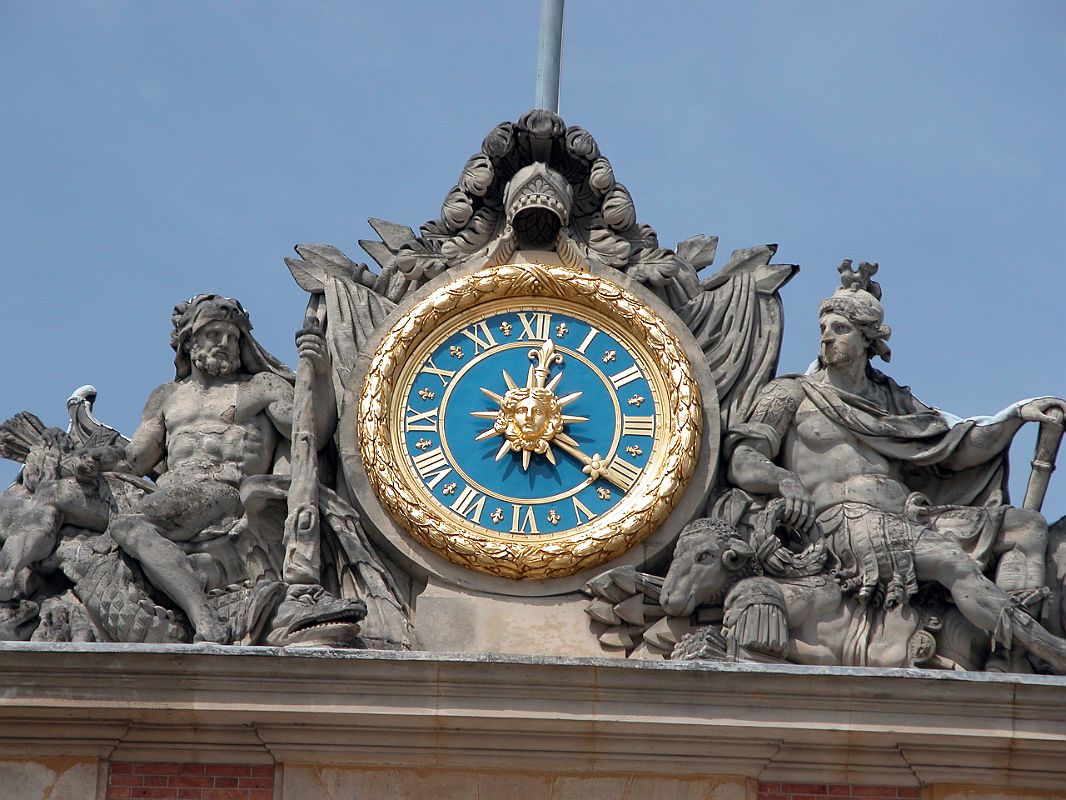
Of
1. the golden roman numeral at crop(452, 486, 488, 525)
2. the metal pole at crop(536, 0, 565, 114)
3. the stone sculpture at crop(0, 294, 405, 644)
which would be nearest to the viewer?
the stone sculpture at crop(0, 294, 405, 644)

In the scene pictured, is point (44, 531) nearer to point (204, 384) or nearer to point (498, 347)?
point (204, 384)

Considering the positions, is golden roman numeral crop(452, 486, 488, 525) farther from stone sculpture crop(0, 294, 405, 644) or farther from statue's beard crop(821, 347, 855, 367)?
statue's beard crop(821, 347, 855, 367)

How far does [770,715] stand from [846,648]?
0.64m

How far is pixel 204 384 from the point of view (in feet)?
49.5

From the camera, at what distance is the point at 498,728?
1374cm

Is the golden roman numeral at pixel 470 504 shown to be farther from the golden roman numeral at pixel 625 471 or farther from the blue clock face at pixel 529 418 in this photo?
the golden roman numeral at pixel 625 471

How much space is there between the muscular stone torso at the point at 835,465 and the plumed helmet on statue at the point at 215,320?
271 centimetres

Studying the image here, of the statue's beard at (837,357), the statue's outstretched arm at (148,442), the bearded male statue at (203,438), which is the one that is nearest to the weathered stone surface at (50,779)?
the bearded male statue at (203,438)

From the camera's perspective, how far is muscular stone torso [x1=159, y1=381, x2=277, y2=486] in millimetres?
14641

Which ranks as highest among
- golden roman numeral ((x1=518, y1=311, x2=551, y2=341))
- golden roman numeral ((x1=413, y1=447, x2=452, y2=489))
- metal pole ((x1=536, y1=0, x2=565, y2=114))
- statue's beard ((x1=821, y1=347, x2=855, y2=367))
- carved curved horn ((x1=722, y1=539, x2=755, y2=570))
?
metal pole ((x1=536, y1=0, x2=565, y2=114))

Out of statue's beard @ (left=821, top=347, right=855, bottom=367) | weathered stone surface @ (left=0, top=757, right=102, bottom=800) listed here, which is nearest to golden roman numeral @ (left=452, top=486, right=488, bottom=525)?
statue's beard @ (left=821, top=347, right=855, bottom=367)

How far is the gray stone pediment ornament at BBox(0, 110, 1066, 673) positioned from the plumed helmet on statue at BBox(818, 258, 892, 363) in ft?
0.05

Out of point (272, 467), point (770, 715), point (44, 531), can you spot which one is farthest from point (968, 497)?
point (44, 531)

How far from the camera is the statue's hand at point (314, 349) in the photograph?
48.2ft
